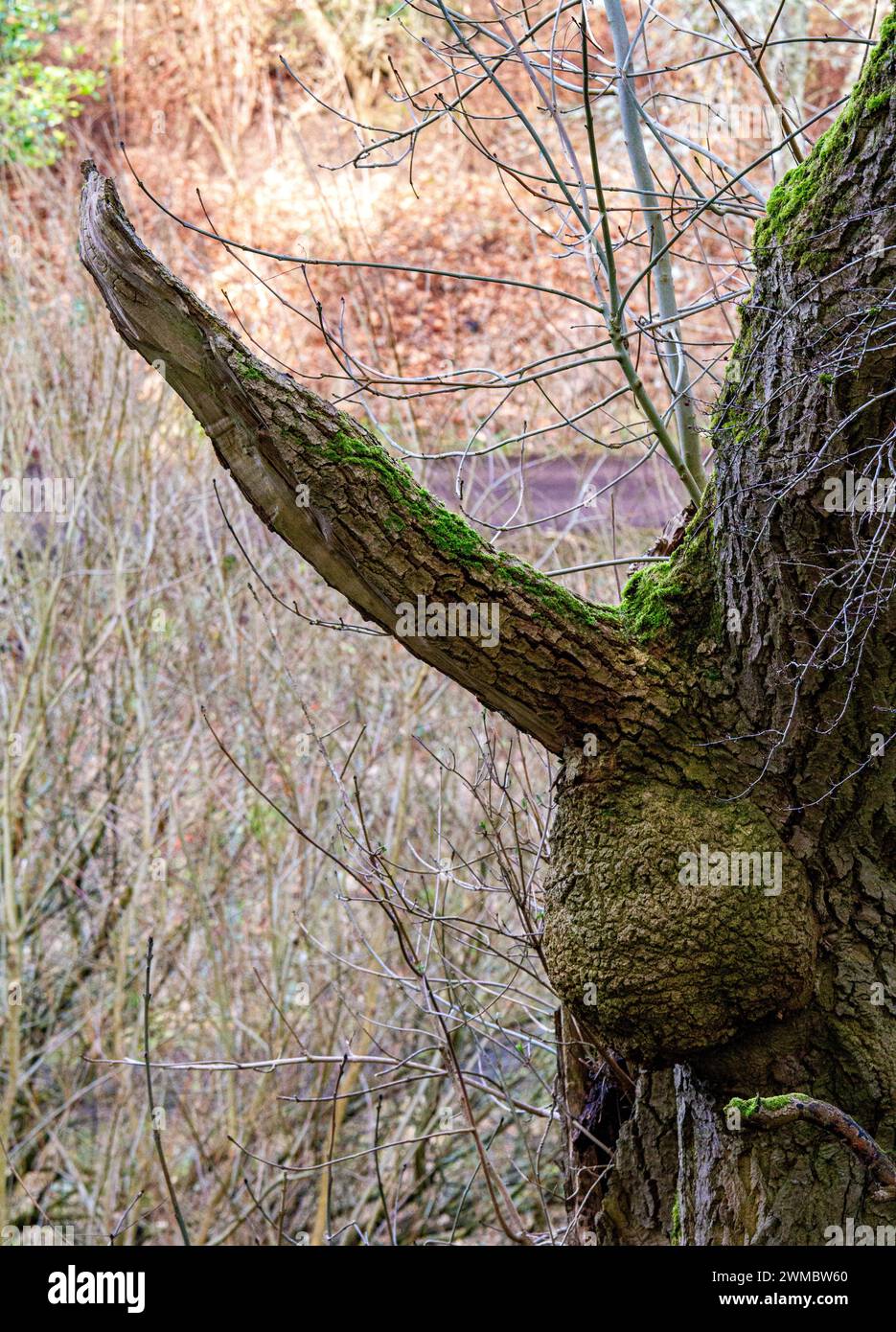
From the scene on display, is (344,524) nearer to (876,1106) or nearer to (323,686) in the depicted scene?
(876,1106)

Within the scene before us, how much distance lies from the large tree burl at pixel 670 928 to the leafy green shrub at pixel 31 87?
10.6 m

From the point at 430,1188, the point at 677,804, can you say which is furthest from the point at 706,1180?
the point at 430,1188

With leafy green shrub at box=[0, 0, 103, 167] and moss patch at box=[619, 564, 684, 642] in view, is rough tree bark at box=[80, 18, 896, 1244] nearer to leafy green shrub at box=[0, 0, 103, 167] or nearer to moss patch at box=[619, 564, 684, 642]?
Result: moss patch at box=[619, 564, 684, 642]

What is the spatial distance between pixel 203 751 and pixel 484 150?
3.97 meters

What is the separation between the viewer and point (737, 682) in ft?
8.55

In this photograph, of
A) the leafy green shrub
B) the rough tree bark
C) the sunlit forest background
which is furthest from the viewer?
the leafy green shrub

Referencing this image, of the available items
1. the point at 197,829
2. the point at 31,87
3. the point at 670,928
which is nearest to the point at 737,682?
the point at 670,928

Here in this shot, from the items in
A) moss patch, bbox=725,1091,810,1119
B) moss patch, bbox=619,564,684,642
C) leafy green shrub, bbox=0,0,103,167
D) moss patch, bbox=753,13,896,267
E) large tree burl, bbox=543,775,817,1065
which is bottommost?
moss patch, bbox=725,1091,810,1119

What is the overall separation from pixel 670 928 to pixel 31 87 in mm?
13073

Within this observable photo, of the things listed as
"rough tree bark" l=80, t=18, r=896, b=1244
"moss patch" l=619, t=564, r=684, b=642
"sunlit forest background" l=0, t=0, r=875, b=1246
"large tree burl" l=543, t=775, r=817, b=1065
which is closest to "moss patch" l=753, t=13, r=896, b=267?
"rough tree bark" l=80, t=18, r=896, b=1244

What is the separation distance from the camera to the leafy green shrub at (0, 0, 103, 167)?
37.5ft

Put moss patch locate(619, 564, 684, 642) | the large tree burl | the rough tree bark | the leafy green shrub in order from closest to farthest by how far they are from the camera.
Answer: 1. the rough tree bark
2. the large tree burl
3. moss patch locate(619, 564, 684, 642)
4. the leafy green shrub

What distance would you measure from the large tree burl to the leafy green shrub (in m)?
10.6

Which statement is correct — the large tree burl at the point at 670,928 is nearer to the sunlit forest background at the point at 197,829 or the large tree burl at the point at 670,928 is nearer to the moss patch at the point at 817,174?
the moss patch at the point at 817,174
